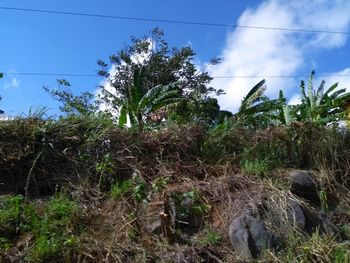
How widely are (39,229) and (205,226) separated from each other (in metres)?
2.18

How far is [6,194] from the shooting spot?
22.7 ft

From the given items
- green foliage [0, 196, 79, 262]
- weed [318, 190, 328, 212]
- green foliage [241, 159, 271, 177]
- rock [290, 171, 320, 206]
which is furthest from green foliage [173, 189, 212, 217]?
weed [318, 190, 328, 212]

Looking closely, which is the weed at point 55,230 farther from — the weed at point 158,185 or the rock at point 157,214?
the weed at point 158,185

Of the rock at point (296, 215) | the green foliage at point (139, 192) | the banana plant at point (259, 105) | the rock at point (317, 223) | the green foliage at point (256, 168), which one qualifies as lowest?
the rock at point (317, 223)

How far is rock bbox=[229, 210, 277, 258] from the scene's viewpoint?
19.4ft

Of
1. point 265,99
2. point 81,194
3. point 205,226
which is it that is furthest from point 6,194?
point 265,99

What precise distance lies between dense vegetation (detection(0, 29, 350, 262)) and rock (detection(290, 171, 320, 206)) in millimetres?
105

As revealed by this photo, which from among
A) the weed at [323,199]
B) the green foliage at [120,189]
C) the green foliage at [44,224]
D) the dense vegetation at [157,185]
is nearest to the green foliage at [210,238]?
the dense vegetation at [157,185]

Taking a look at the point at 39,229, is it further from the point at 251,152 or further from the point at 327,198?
the point at 327,198

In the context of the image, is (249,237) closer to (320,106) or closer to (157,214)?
(157,214)

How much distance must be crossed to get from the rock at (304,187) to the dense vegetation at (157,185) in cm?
10

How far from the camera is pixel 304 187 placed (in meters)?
7.59

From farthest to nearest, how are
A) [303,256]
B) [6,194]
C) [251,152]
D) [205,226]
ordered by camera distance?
[251,152] → [6,194] → [205,226] → [303,256]

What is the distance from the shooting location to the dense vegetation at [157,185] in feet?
18.9
